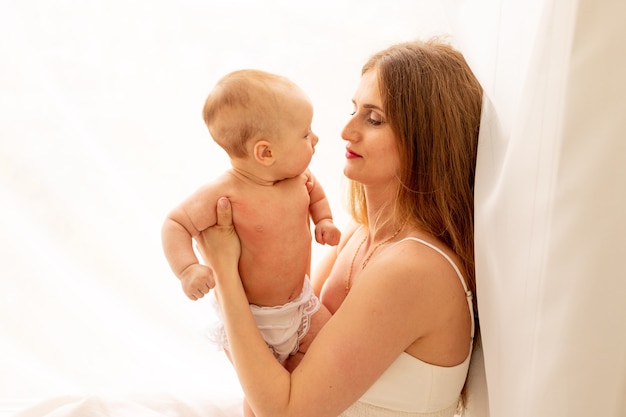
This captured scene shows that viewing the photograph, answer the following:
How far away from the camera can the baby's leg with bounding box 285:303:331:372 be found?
4.59 ft

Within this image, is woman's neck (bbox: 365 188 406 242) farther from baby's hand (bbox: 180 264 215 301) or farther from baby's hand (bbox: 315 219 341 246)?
baby's hand (bbox: 180 264 215 301)

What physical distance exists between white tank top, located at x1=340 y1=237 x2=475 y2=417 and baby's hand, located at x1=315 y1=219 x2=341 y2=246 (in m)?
0.16

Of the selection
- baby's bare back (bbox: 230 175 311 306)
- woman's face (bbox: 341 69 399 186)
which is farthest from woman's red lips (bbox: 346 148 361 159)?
baby's bare back (bbox: 230 175 311 306)

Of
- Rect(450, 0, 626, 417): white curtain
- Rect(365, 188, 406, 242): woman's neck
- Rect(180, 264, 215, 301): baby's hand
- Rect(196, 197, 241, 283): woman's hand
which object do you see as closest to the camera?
Rect(450, 0, 626, 417): white curtain

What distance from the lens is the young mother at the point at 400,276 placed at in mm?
1215

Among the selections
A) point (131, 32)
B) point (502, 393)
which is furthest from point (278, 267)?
point (131, 32)

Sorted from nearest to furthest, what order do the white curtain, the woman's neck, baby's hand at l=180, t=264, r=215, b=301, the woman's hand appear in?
1. the white curtain
2. baby's hand at l=180, t=264, r=215, b=301
3. the woman's hand
4. the woman's neck

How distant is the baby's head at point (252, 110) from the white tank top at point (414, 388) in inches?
12.6

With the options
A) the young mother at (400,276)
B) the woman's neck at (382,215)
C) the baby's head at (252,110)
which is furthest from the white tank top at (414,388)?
the baby's head at (252,110)

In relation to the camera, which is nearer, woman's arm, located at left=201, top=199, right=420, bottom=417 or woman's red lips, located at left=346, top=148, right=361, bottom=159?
woman's arm, located at left=201, top=199, right=420, bottom=417

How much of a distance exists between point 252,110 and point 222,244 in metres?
0.26

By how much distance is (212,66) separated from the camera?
1.71 m

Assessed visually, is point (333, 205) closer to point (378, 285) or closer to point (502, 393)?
point (378, 285)

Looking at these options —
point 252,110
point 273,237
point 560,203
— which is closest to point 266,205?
point 273,237
